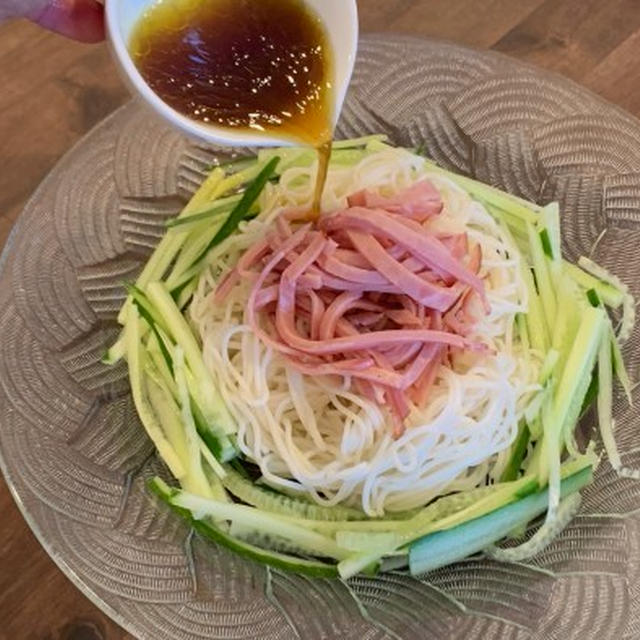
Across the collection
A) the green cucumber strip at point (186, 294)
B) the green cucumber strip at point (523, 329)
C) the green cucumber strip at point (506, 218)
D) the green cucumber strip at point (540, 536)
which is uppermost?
the green cucumber strip at point (506, 218)

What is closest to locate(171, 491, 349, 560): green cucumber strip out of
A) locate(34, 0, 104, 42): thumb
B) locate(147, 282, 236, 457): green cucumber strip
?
locate(147, 282, 236, 457): green cucumber strip

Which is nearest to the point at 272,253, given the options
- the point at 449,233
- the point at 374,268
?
the point at 374,268

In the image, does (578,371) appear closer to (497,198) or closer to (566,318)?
(566,318)

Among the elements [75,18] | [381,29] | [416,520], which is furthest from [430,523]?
[381,29]

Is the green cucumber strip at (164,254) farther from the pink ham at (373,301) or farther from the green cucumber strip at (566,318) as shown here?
the green cucumber strip at (566,318)

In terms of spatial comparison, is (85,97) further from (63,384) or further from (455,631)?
(455,631)

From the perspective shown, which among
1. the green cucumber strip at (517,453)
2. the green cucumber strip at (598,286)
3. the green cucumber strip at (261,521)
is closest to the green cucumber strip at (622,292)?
the green cucumber strip at (598,286)
